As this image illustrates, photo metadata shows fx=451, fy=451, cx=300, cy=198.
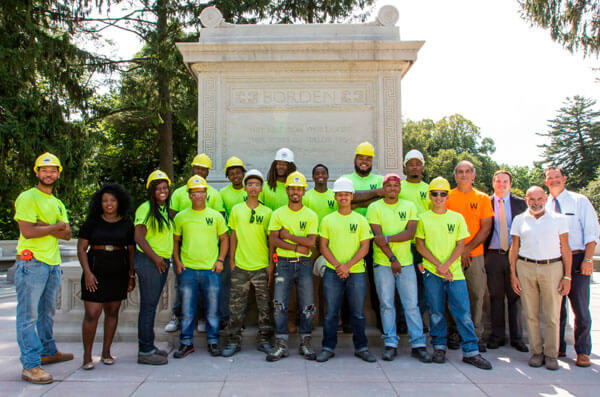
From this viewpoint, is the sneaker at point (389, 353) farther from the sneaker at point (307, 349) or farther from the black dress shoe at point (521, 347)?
the black dress shoe at point (521, 347)

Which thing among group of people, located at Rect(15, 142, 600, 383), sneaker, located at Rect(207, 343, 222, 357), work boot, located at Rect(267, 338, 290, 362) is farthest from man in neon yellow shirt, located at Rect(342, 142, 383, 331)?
→ sneaker, located at Rect(207, 343, 222, 357)

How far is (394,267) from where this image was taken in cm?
491

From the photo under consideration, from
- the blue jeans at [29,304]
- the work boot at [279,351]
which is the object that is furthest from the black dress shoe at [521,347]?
the blue jeans at [29,304]

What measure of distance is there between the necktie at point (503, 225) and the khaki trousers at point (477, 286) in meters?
0.33

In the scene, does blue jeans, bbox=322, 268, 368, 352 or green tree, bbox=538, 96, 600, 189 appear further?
green tree, bbox=538, 96, 600, 189

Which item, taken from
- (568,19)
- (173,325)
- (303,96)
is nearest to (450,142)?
(568,19)

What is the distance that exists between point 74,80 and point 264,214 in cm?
1245

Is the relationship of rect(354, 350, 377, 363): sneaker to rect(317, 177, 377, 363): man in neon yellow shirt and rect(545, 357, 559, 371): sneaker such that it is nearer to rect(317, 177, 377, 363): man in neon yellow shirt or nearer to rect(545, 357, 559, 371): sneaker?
rect(317, 177, 377, 363): man in neon yellow shirt

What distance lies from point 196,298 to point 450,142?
1843 inches

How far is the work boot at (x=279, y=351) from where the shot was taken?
479cm

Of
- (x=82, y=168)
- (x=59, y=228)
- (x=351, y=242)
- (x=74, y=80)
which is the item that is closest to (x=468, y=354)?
(x=351, y=242)

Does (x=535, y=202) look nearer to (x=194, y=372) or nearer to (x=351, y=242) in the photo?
(x=351, y=242)

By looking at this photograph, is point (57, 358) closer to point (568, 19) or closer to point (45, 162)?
point (45, 162)

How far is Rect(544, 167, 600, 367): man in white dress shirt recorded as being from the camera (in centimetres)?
494
